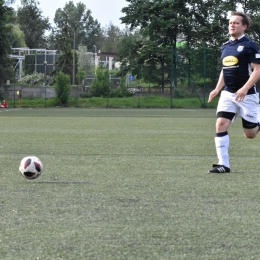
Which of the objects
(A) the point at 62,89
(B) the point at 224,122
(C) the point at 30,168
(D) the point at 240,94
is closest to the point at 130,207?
(C) the point at 30,168

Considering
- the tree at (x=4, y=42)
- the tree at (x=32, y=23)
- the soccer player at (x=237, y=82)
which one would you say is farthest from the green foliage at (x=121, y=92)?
the tree at (x=32, y=23)

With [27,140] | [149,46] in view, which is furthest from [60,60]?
[27,140]

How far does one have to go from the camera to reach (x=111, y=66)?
135750mm

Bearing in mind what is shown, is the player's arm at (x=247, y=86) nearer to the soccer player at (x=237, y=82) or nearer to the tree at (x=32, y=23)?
the soccer player at (x=237, y=82)

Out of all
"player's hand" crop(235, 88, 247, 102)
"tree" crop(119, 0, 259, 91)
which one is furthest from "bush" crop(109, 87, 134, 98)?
"player's hand" crop(235, 88, 247, 102)

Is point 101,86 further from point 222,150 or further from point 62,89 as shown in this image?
point 222,150

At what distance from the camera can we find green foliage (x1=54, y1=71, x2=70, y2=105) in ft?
141

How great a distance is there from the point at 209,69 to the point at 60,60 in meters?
51.9

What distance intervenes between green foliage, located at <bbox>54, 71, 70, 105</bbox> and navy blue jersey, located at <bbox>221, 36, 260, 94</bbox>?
3471 cm

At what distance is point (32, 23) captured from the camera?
140 m

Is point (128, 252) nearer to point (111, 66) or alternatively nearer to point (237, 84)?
point (237, 84)

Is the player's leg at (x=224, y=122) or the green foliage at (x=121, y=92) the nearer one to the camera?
the player's leg at (x=224, y=122)

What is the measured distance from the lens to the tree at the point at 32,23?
140m

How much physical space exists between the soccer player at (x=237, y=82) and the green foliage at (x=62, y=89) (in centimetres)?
3470
